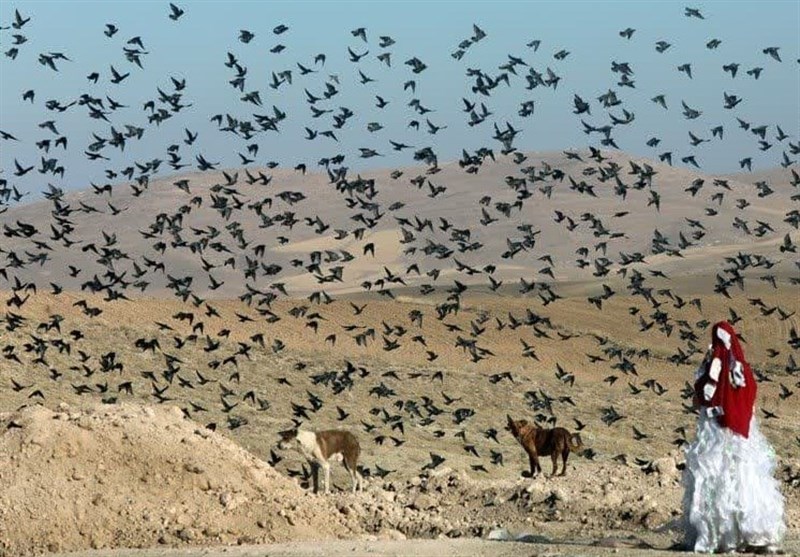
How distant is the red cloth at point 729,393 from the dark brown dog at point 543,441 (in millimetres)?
10985

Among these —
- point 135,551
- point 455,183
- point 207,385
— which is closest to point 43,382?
point 207,385

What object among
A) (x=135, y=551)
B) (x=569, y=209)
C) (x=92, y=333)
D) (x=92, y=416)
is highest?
(x=569, y=209)

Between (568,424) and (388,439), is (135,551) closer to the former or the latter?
(388,439)

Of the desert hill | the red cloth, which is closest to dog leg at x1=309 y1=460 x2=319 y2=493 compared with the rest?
the red cloth

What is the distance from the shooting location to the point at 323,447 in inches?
1027

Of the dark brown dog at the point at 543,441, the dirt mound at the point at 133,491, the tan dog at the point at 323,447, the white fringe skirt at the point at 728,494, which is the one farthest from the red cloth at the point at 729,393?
the dark brown dog at the point at 543,441

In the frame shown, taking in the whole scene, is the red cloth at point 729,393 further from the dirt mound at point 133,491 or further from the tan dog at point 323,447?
the tan dog at point 323,447

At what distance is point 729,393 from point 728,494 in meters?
0.90

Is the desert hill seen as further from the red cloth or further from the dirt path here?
the red cloth

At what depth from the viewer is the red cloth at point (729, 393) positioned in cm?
1623

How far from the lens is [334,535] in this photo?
20.5 metres

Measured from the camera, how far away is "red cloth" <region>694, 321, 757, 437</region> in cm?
1623

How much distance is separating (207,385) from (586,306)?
32487 mm

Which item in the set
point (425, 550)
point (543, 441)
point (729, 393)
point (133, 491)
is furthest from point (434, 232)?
point (729, 393)
